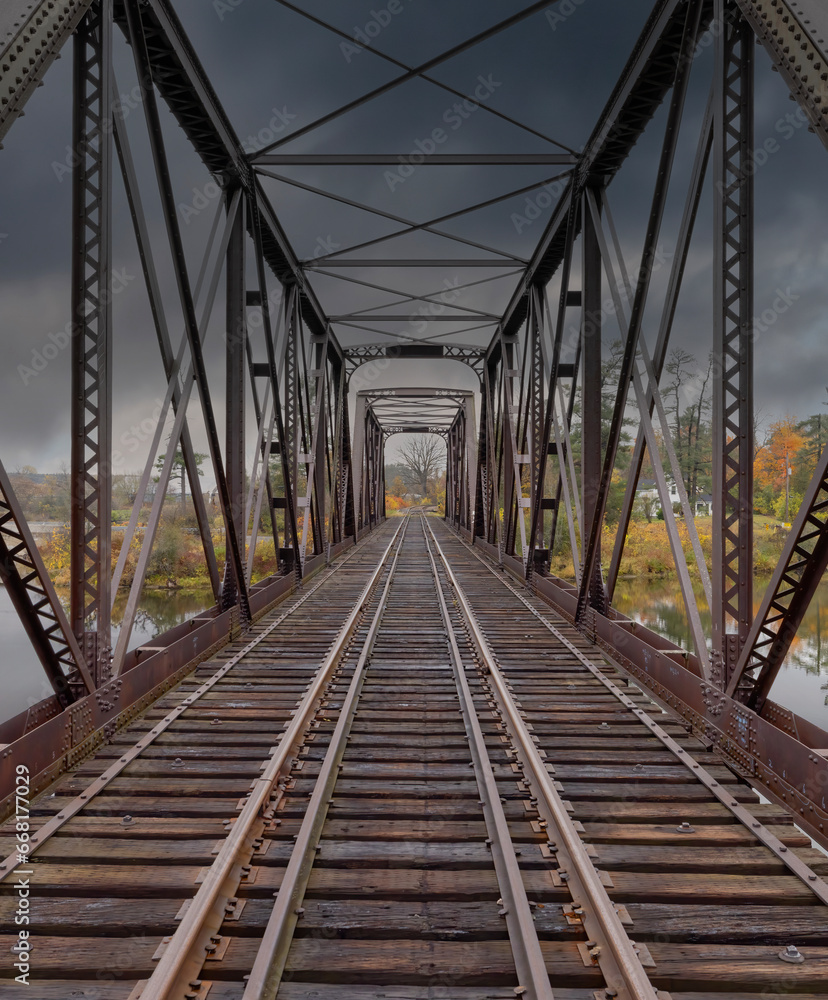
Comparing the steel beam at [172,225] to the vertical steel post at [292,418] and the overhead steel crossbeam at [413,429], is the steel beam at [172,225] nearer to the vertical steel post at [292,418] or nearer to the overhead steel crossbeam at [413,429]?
the vertical steel post at [292,418]

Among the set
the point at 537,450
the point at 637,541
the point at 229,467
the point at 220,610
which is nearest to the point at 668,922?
the point at 220,610

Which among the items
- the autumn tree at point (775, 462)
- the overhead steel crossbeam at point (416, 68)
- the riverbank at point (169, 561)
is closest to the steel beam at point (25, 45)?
the overhead steel crossbeam at point (416, 68)

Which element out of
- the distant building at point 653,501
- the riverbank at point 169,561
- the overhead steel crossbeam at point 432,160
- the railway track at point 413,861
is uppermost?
the overhead steel crossbeam at point 432,160

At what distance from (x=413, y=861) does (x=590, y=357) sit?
745 cm

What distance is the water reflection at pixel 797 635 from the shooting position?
1739 centimetres

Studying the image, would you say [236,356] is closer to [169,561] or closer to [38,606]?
[38,606]

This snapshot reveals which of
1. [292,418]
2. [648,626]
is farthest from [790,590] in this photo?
[648,626]

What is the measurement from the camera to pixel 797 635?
25359mm

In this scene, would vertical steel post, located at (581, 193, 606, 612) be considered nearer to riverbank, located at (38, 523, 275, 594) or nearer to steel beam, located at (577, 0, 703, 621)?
steel beam, located at (577, 0, 703, 621)

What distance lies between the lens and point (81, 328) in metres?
4.70

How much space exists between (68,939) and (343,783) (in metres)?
1.80

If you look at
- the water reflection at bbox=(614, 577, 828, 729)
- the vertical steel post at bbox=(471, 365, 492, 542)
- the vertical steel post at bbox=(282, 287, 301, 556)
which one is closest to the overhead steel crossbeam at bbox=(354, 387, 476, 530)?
the vertical steel post at bbox=(471, 365, 492, 542)

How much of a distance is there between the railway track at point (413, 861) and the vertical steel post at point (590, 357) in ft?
12.5

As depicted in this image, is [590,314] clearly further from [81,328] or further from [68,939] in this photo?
[68,939]
